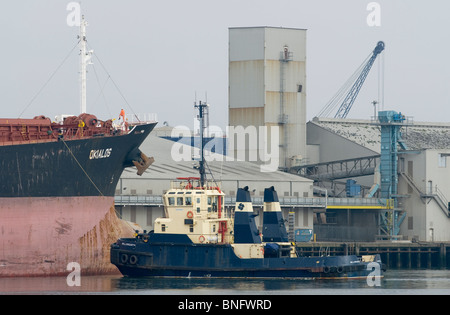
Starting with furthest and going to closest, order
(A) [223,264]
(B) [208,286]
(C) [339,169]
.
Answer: (C) [339,169] → (A) [223,264] → (B) [208,286]

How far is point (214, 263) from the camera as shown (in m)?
56.8

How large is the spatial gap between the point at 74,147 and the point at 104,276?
734 centimetres

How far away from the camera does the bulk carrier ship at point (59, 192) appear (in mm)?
56219

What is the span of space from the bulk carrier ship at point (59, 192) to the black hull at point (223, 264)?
3591mm

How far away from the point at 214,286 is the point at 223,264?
3719 millimetres

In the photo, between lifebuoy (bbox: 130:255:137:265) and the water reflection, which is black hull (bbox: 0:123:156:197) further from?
the water reflection

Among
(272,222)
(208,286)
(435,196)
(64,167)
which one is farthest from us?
(435,196)

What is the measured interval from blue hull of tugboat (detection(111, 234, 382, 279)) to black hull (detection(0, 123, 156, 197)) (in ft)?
14.4

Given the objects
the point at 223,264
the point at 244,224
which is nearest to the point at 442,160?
the point at 244,224

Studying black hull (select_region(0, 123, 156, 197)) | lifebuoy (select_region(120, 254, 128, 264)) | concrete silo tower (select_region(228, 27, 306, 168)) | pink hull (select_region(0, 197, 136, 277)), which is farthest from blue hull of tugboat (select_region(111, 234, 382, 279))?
concrete silo tower (select_region(228, 27, 306, 168))

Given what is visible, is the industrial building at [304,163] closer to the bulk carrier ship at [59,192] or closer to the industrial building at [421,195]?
the industrial building at [421,195]

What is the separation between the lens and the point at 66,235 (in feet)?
189

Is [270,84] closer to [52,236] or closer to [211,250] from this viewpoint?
[211,250]

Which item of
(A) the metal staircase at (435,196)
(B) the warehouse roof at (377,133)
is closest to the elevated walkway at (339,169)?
(B) the warehouse roof at (377,133)
